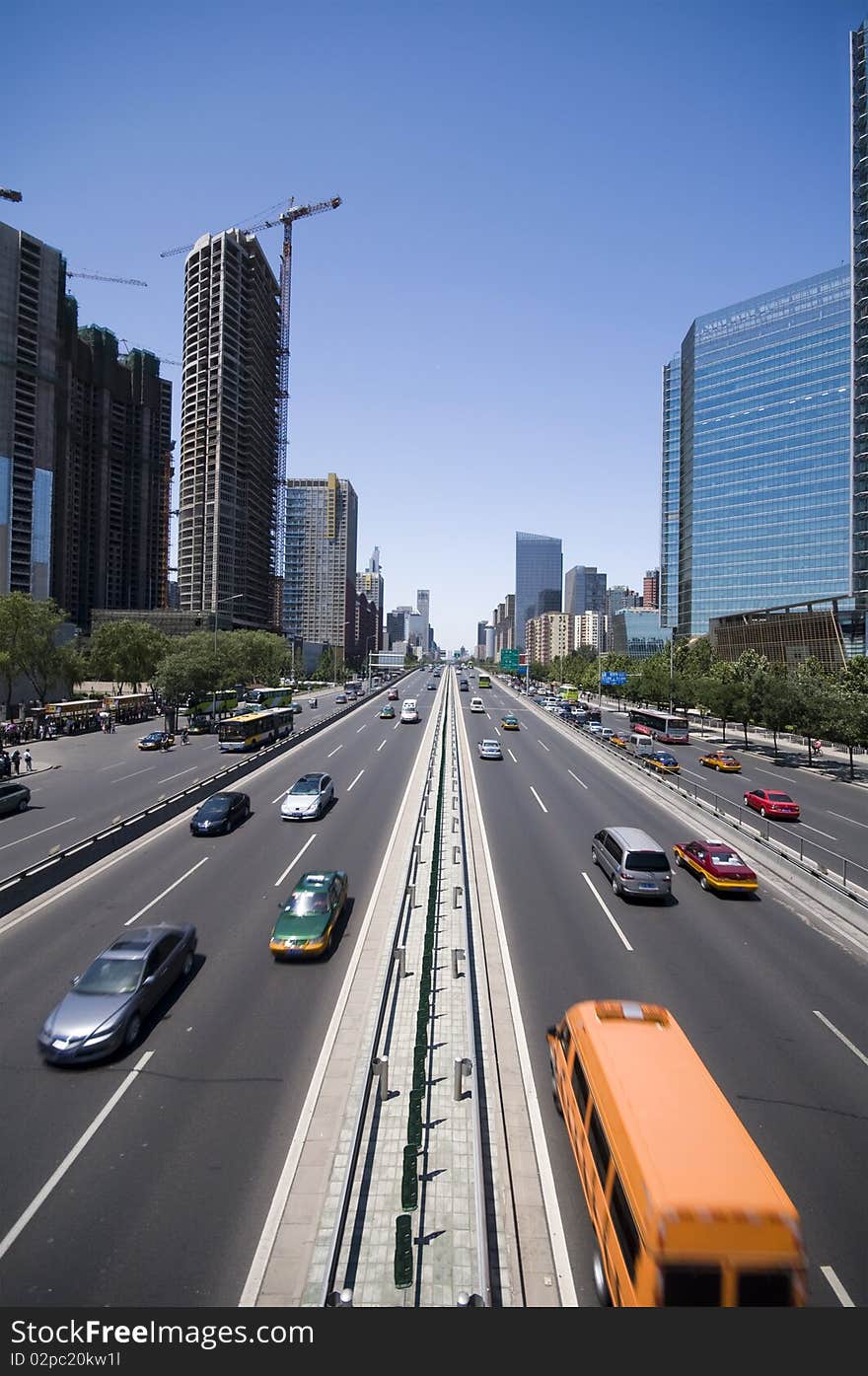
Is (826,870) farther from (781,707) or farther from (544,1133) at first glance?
(781,707)

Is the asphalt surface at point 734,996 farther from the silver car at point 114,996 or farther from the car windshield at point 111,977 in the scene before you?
the car windshield at point 111,977

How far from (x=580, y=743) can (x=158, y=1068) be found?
50.9 metres

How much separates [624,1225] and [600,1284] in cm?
107

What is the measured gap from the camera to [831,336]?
391 ft

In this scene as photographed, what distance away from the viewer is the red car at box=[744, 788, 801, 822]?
1249 inches

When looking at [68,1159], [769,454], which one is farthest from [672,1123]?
[769,454]

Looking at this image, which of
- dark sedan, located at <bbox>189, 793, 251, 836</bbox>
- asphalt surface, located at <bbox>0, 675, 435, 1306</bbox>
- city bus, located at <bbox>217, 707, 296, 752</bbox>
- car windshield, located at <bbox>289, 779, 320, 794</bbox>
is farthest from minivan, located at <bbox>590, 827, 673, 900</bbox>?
city bus, located at <bbox>217, 707, 296, 752</bbox>

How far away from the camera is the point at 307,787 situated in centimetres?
3081

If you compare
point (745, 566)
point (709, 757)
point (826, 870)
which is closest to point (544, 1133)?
point (826, 870)

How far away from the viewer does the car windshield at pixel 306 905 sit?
16.4 m

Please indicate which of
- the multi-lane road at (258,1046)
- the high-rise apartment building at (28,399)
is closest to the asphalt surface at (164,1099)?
the multi-lane road at (258,1046)

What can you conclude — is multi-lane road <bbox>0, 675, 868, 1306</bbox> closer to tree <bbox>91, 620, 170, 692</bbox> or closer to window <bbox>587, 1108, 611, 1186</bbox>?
window <bbox>587, 1108, 611, 1186</bbox>

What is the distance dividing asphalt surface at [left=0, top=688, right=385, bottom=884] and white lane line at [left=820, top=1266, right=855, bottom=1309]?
20.7m

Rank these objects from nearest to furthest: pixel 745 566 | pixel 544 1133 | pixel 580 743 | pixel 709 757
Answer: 1. pixel 544 1133
2. pixel 709 757
3. pixel 580 743
4. pixel 745 566
